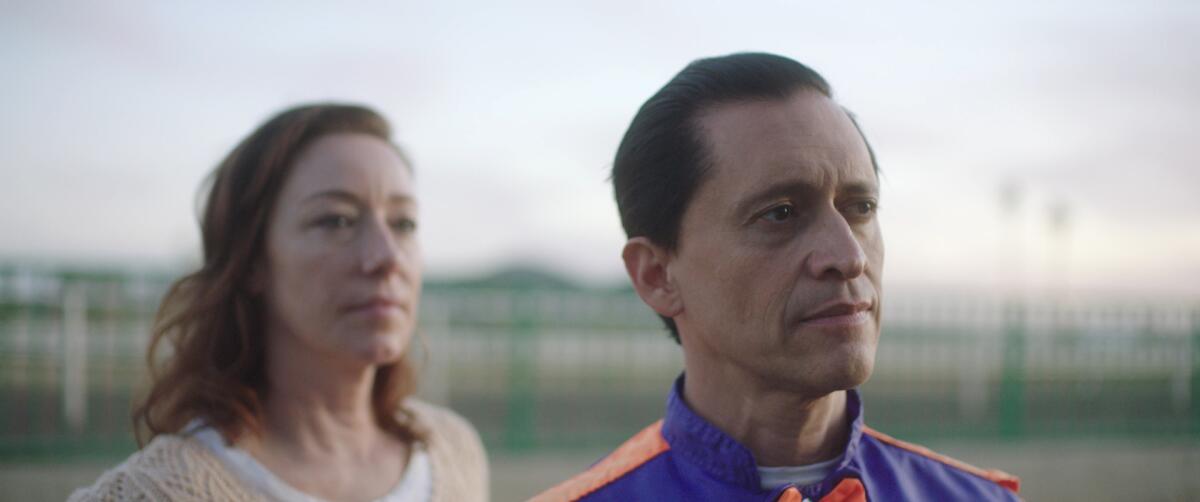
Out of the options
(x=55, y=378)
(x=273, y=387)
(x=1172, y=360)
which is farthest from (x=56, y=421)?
(x=1172, y=360)

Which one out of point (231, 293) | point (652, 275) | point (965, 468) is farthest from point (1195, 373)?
point (231, 293)

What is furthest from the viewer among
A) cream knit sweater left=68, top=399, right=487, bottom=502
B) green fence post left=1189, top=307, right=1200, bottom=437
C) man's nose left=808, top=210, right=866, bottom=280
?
green fence post left=1189, top=307, right=1200, bottom=437

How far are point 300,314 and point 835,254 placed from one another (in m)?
1.82

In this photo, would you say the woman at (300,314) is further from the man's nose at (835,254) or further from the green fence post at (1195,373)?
the green fence post at (1195,373)

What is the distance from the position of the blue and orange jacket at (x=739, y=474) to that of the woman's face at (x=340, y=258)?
115cm

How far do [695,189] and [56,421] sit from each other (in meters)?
5.78

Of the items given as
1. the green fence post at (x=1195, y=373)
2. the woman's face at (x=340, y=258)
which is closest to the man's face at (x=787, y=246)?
the woman's face at (x=340, y=258)

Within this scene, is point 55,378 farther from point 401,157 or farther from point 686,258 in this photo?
point 686,258

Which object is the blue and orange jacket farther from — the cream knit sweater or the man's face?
the cream knit sweater

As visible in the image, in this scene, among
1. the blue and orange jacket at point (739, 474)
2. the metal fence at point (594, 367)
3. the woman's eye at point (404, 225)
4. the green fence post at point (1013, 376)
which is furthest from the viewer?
the green fence post at point (1013, 376)

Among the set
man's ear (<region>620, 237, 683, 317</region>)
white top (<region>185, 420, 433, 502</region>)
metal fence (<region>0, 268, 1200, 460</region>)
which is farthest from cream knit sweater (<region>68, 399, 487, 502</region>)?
metal fence (<region>0, 268, 1200, 460</region>)

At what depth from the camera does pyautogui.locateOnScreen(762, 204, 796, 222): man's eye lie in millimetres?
1569

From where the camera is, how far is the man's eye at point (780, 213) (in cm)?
157

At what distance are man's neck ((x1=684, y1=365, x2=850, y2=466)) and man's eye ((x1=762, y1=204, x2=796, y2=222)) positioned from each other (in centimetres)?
30
